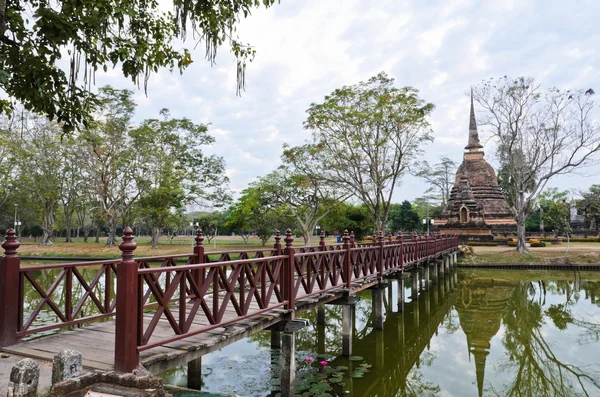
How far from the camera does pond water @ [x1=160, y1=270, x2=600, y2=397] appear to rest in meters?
7.50

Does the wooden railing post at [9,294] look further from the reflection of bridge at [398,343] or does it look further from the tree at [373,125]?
the tree at [373,125]

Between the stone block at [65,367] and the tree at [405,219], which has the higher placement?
the tree at [405,219]

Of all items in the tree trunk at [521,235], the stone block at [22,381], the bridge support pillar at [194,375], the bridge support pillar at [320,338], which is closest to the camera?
the stone block at [22,381]

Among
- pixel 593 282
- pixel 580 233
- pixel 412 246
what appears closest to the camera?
pixel 412 246

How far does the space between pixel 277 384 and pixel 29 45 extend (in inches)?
248

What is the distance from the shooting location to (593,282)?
66.5 feet

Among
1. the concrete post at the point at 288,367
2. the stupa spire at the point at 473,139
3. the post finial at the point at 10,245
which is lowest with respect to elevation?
the concrete post at the point at 288,367

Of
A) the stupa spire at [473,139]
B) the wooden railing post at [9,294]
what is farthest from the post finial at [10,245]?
the stupa spire at [473,139]

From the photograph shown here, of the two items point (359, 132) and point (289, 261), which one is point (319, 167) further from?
point (289, 261)

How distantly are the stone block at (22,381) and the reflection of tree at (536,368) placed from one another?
777 cm

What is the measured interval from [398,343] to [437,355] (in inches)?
38.7

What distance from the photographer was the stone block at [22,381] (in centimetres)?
266

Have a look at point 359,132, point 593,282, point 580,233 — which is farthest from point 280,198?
point 580,233

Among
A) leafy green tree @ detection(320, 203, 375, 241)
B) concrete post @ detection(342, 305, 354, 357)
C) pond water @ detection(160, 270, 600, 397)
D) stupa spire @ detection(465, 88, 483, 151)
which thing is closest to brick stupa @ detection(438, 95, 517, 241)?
stupa spire @ detection(465, 88, 483, 151)
